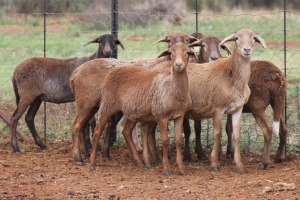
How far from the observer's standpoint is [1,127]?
672 inches

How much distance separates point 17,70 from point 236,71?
4.03 metres

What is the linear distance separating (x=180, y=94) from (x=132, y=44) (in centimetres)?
1358

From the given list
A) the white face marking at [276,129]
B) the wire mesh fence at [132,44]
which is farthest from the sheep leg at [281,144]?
the wire mesh fence at [132,44]

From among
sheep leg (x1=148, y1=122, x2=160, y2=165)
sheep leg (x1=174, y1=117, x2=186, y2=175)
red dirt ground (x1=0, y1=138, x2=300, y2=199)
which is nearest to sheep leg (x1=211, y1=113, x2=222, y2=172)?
red dirt ground (x1=0, y1=138, x2=300, y2=199)

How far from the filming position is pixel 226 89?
1299 cm

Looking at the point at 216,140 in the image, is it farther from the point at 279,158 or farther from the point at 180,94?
the point at 279,158

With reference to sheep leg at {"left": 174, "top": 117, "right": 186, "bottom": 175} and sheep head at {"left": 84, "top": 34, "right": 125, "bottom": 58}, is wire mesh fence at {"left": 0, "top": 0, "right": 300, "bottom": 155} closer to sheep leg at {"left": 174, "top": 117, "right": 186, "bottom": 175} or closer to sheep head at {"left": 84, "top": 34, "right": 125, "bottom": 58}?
sheep head at {"left": 84, "top": 34, "right": 125, "bottom": 58}

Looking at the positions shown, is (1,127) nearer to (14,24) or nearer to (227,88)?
(227,88)

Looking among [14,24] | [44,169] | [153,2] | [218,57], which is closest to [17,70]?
[44,169]

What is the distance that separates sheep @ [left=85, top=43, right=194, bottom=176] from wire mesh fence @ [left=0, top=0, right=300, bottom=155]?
6.51 feet

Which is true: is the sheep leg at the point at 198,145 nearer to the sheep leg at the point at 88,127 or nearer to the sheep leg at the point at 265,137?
the sheep leg at the point at 265,137

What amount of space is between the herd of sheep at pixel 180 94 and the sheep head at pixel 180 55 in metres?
0.01

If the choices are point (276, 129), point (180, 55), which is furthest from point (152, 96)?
point (276, 129)

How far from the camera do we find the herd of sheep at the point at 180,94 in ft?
41.9
